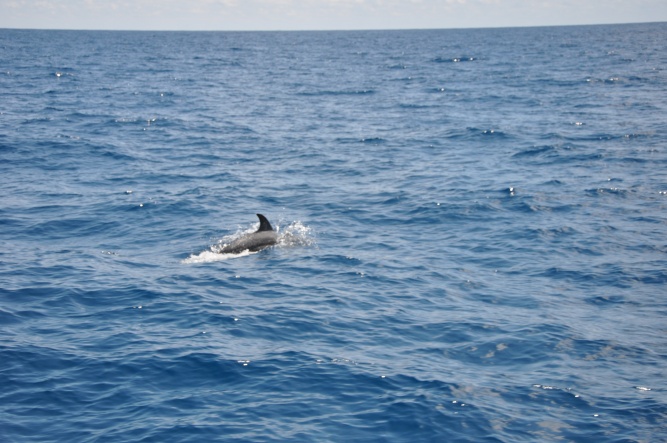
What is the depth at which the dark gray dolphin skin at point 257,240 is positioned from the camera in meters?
23.6

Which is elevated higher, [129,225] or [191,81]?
[191,81]

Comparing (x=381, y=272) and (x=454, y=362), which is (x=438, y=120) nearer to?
(x=381, y=272)

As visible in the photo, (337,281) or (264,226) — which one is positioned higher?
(264,226)

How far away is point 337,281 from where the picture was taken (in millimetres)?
20984

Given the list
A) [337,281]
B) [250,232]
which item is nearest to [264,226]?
[250,232]

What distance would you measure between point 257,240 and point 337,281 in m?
4.15

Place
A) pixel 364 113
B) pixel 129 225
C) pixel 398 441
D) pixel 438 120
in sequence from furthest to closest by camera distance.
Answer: pixel 364 113, pixel 438 120, pixel 129 225, pixel 398 441

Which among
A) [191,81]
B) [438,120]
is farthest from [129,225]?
[191,81]

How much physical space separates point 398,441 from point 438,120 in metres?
39.6

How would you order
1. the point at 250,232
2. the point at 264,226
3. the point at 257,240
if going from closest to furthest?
the point at 257,240
the point at 264,226
the point at 250,232

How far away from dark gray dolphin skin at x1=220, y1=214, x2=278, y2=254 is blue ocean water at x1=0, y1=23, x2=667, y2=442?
0.49 meters

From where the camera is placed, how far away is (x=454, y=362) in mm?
16000

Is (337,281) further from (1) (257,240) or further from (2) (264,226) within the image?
(2) (264,226)

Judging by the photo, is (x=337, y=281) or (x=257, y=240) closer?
(x=337, y=281)
